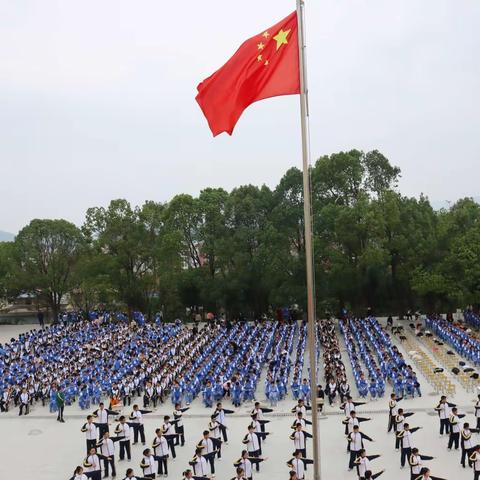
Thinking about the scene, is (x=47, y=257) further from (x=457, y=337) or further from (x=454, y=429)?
(x=454, y=429)

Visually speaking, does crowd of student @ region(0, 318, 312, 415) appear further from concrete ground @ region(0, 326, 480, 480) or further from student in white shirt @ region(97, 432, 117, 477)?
student in white shirt @ region(97, 432, 117, 477)

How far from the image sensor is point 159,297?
36750mm

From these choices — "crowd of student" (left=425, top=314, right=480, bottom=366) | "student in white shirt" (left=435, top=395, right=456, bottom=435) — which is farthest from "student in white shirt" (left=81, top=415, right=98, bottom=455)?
"crowd of student" (left=425, top=314, right=480, bottom=366)

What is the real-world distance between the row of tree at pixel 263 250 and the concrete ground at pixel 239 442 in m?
13.3

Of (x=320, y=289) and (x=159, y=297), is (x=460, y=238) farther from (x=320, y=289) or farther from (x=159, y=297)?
(x=159, y=297)

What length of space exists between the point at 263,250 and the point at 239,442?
19.0 metres

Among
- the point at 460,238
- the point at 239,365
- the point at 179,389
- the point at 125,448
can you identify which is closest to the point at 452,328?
the point at 460,238

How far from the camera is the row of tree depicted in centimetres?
3106

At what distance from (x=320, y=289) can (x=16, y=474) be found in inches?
868

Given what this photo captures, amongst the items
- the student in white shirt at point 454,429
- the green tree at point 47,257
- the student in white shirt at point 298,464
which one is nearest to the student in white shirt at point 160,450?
the student in white shirt at point 298,464

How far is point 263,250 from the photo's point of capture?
3281 cm

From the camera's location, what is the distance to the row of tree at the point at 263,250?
31.1m

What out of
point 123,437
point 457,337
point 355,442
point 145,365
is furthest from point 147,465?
point 457,337

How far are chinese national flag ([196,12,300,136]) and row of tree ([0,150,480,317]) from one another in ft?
74.4
